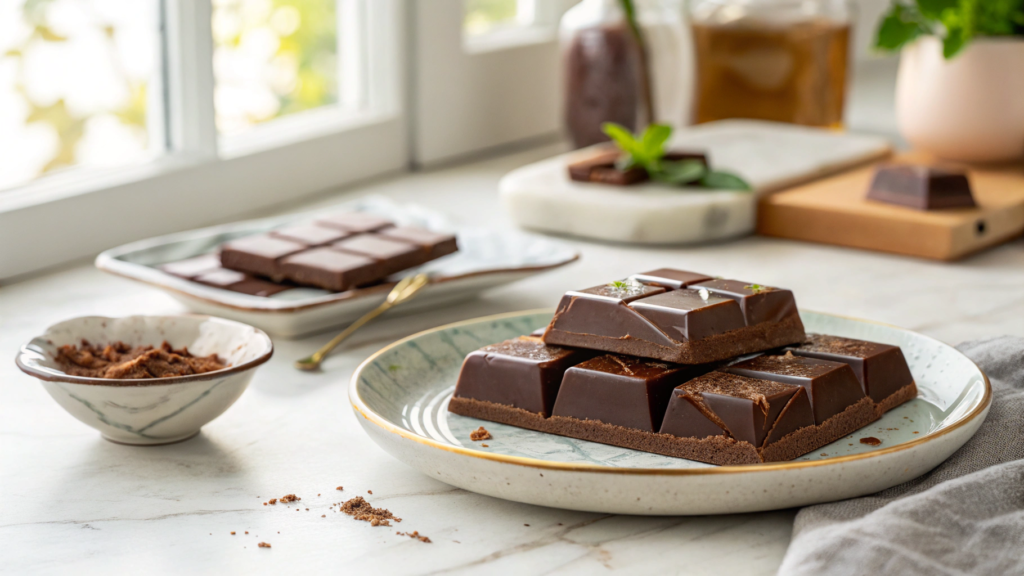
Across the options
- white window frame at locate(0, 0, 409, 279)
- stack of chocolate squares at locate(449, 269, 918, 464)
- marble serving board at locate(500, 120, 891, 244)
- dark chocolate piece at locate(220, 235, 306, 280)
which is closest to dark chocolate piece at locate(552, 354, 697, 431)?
stack of chocolate squares at locate(449, 269, 918, 464)

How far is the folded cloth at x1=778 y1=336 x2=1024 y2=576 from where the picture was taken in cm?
62

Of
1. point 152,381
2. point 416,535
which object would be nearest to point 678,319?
point 416,535

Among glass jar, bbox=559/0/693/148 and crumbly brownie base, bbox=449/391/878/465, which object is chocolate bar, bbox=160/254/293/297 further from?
glass jar, bbox=559/0/693/148

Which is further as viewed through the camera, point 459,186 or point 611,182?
point 459,186

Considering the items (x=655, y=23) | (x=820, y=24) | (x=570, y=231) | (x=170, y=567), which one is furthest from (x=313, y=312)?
(x=820, y=24)

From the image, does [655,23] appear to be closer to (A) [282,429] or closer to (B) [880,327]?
(B) [880,327]

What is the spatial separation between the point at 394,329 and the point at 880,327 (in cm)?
46

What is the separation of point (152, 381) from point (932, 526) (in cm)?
50

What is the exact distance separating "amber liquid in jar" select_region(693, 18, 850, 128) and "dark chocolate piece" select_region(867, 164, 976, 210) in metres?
0.46

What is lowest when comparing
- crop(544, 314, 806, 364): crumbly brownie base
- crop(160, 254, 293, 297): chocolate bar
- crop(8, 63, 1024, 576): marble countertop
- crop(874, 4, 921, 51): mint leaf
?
crop(8, 63, 1024, 576): marble countertop

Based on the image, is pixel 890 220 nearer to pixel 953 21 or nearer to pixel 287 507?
pixel 953 21

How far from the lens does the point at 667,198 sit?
1.45m

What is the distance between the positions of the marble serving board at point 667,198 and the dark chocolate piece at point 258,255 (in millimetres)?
425

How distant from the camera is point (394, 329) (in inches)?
44.5
